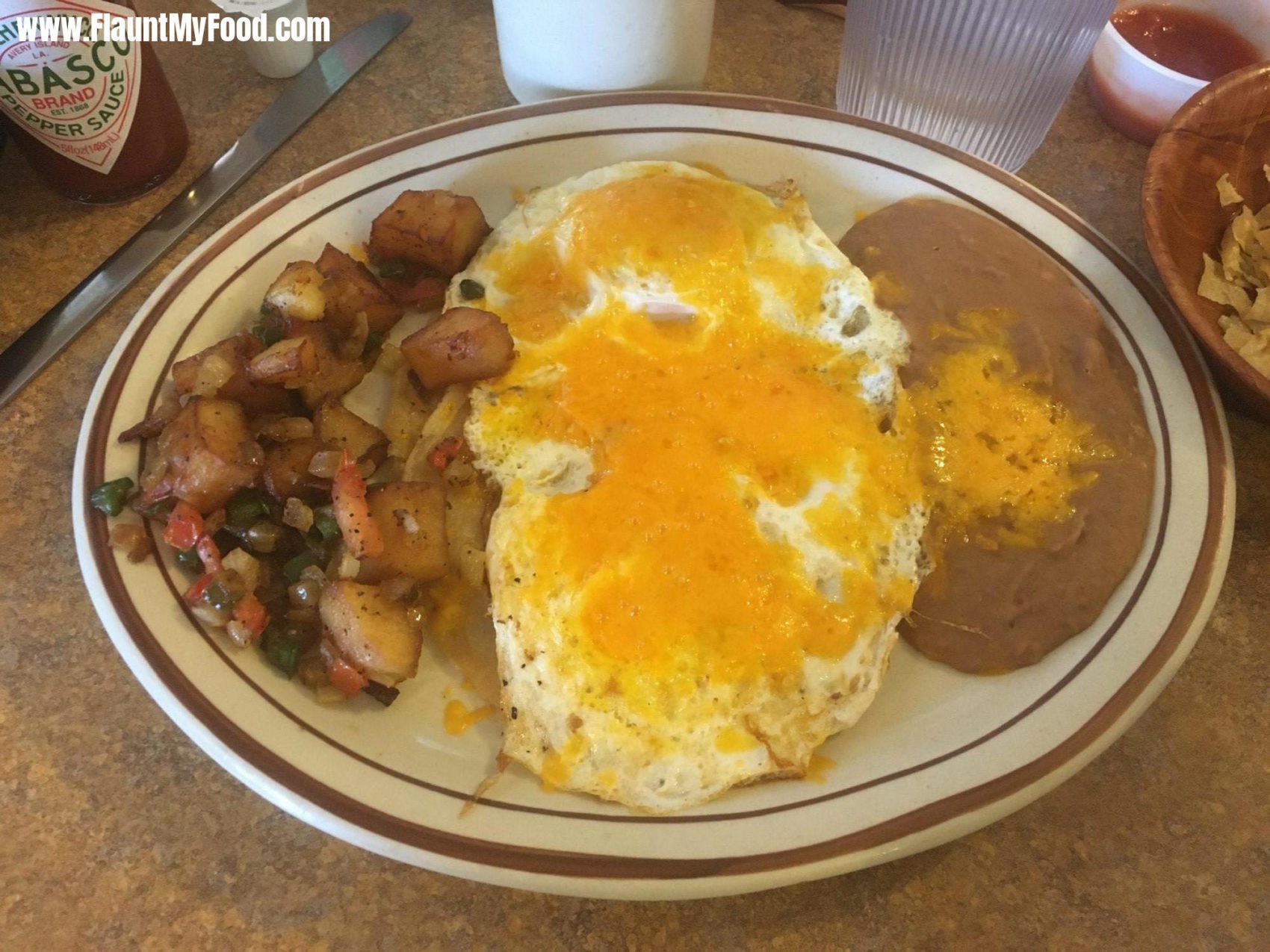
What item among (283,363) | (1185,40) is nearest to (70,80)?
(283,363)

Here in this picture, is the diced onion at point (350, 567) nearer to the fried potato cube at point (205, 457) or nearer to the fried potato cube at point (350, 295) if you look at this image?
the fried potato cube at point (205, 457)

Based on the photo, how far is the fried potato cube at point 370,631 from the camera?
46.0 inches

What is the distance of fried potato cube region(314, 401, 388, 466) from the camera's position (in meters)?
1.34

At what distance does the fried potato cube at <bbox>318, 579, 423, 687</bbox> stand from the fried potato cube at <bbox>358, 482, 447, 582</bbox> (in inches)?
2.3

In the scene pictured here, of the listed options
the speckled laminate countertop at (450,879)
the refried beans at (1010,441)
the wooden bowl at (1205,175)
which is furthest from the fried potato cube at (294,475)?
the wooden bowl at (1205,175)

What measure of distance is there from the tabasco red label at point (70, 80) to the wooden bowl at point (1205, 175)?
1749mm

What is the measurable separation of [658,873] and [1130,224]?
1636 millimetres

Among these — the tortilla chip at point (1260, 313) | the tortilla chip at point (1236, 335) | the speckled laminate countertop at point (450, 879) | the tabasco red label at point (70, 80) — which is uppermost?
the tabasco red label at point (70, 80)

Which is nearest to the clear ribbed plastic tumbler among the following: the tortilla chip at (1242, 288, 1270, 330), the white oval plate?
the white oval plate

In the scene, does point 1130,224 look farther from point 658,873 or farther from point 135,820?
point 135,820

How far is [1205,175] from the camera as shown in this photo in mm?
1476

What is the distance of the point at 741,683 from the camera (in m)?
1.19

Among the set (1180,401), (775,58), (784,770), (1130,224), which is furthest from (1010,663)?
(775,58)

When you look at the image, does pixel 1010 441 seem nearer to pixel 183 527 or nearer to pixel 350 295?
pixel 350 295
